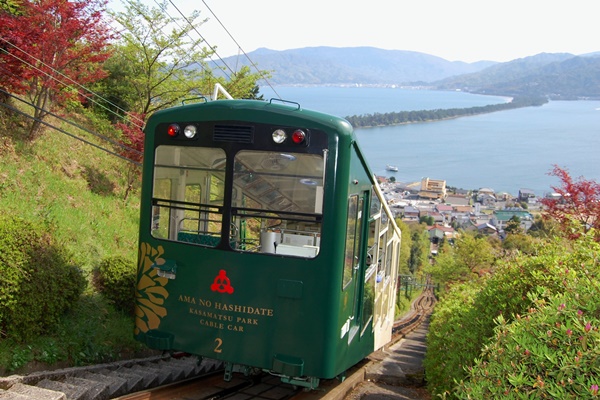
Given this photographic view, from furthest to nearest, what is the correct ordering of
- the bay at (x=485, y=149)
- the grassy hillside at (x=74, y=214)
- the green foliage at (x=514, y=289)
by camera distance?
the bay at (x=485, y=149) < the grassy hillside at (x=74, y=214) < the green foliage at (x=514, y=289)

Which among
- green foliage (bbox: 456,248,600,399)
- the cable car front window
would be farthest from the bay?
green foliage (bbox: 456,248,600,399)

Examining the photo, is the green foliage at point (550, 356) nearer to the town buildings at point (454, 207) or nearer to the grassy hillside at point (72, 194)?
the grassy hillside at point (72, 194)

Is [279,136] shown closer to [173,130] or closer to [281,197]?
[281,197]

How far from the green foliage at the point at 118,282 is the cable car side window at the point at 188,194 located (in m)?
2.82

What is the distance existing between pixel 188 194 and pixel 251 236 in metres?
0.86

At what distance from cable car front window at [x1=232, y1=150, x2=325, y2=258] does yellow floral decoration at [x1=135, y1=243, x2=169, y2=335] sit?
39.5 inches

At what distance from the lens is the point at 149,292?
7176mm

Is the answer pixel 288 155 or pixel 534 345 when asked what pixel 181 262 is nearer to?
pixel 288 155

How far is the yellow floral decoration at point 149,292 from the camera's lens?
23.3 ft

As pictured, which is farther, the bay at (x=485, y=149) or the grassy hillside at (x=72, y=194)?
the bay at (x=485, y=149)

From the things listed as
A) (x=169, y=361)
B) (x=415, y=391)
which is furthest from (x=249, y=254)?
(x=415, y=391)

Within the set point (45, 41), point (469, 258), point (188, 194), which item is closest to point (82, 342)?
point (188, 194)

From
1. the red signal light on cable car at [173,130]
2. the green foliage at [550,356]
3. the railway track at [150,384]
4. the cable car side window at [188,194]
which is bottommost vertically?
the railway track at [150,384]

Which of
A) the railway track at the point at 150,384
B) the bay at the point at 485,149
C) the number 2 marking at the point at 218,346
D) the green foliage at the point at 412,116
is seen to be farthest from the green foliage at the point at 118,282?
the green foliage at the point at 412,116
